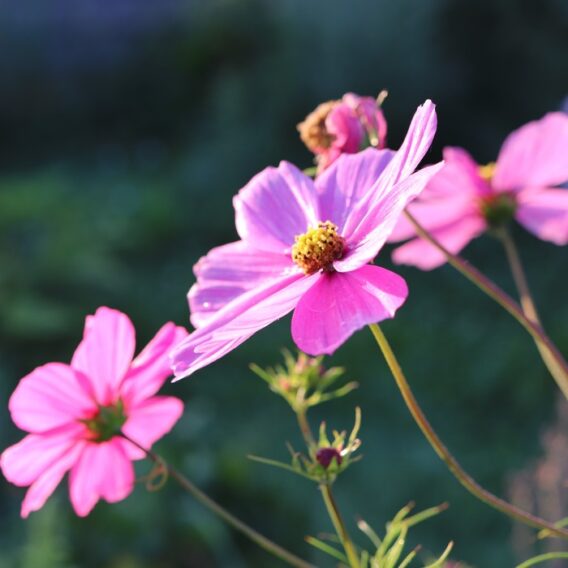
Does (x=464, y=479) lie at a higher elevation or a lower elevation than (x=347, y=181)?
lower

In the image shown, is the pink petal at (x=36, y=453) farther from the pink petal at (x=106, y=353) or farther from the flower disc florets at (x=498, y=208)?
the flower disc florets at (x=498, y=208)

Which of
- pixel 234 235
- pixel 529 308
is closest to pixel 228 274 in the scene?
pixel 529 308

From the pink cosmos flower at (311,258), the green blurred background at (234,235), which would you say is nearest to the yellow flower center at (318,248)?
the pink cosmos flower at (311,258)

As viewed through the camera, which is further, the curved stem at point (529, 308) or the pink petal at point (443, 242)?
→ the pink petal at point (443, 242)

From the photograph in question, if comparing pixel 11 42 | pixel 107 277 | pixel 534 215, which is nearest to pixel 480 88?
pixel 107 277

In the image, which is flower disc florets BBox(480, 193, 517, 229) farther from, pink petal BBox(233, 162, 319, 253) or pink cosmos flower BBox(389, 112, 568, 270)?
pink petal BBox(233, 162, 319, 253)

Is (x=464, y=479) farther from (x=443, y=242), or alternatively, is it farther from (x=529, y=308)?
(x=443, y=242)
